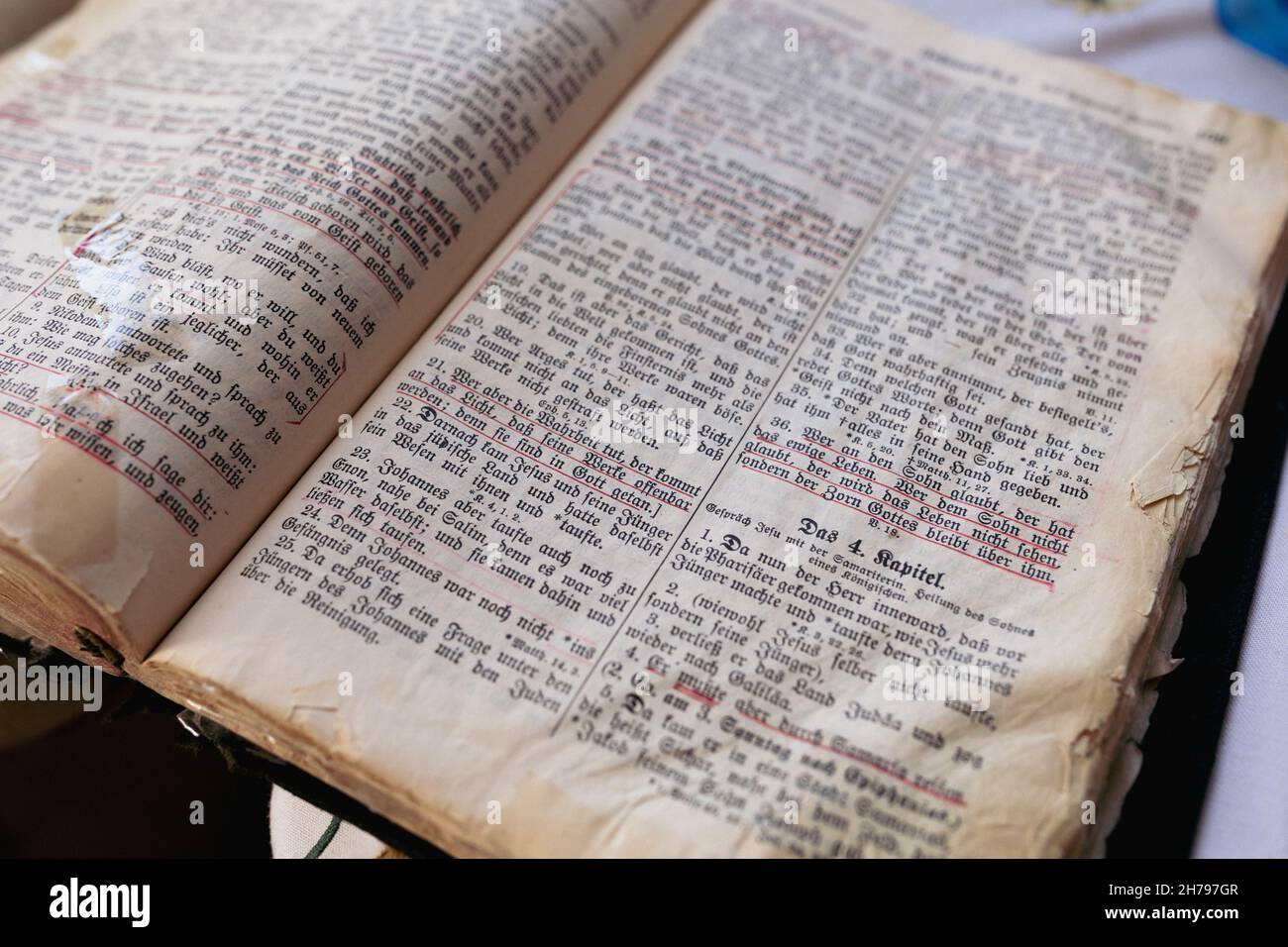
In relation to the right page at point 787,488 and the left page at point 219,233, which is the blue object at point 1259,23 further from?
the left page at point 219,233

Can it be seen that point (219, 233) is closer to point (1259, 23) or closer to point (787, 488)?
point (787, 488)

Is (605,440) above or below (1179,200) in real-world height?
below

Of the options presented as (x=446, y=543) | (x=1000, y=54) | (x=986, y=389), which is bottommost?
(x=446, y=543)

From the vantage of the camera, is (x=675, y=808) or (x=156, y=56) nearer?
(x=675, y=808)

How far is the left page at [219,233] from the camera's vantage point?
42 cm

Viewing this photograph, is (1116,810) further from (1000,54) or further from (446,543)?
(1000,54)

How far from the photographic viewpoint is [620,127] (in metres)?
0.62

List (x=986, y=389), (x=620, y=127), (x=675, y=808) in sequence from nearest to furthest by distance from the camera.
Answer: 1. (x=675, y=808)
2. (x=986, y=389)
3. (x=620, y=127)

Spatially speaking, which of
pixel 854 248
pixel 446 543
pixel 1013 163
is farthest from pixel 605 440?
pixel 1013 163

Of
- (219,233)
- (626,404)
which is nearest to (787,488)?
(626,404)

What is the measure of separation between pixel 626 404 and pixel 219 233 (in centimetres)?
24

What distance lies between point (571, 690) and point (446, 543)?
10 cm

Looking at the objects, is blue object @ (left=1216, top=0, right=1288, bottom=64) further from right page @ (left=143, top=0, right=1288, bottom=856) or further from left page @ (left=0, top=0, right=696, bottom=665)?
left page @ (left=0, top=0, right=696, bottom=665)

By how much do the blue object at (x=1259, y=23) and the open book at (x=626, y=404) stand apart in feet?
0.32
